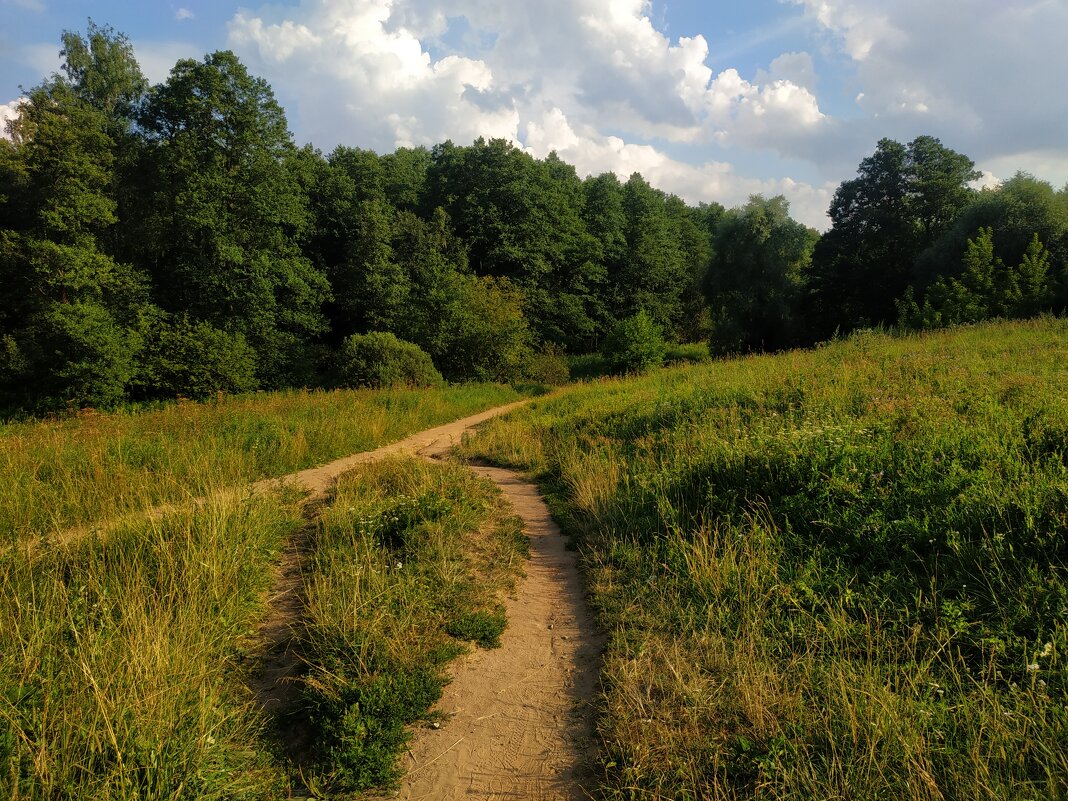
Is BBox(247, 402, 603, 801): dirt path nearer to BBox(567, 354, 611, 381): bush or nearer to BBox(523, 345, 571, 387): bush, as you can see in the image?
BBox(523, 345, 571, 387): bush

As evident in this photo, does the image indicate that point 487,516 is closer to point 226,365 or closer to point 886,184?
point 226,365

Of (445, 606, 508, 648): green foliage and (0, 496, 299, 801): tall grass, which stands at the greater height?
(0, 496, 299, 801): tall grass

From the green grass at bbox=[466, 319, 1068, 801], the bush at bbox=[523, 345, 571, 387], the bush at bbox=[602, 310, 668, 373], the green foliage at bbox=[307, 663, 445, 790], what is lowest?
the green foliage at bbox=[307, 663, 445, 790]

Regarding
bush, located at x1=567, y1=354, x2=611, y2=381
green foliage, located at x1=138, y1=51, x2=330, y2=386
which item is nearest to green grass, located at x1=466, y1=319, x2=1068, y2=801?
green foliage, located at x1=138, y1=51, x2=330, y2=386

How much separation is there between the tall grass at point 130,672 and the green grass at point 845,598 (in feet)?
7.08

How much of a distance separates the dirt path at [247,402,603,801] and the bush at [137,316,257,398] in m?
22.4

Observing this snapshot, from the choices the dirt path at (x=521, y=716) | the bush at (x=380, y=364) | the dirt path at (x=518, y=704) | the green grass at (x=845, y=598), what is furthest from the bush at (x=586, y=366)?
the dirt path at (x=521, y=716)

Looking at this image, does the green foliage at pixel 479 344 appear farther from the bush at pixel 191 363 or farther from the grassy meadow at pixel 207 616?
the grassy meadow at pixel 207 616

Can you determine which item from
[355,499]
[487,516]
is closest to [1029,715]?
[487,516]

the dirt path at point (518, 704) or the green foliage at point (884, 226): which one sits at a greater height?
the green foliage at point (884, 226)

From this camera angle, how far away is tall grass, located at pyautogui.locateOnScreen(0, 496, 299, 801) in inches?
103

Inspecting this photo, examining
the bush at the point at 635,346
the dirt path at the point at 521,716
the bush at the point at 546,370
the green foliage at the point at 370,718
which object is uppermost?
the bush at the point at 635,346

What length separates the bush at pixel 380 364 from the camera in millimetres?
21391

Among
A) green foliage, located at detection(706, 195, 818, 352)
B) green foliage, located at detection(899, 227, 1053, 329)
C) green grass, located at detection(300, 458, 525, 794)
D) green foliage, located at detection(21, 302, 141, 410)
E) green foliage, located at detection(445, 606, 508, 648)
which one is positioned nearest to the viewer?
green grass, located at detection(300, 458, 525, 794)
